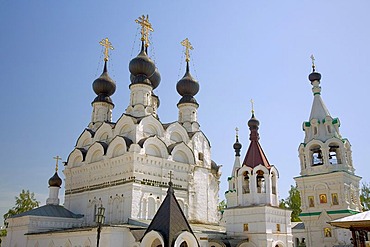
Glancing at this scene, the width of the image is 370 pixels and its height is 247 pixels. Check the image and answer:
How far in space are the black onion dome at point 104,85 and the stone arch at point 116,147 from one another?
6.00 m

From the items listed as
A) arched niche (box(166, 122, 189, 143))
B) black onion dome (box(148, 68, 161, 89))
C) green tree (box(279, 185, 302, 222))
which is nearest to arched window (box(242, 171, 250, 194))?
arched niche (box(166, 122, 189, 143))

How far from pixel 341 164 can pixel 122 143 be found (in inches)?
493

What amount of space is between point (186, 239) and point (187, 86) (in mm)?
11924

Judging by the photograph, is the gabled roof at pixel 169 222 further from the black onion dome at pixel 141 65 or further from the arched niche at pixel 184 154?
the black onion dome at pixel 141 65

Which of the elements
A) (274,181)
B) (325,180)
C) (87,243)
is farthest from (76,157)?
(325,180)

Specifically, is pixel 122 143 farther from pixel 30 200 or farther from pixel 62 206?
pixel 30 200

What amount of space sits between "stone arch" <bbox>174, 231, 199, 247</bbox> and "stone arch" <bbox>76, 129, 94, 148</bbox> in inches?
443

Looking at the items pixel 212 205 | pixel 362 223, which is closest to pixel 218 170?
pixel 212 205

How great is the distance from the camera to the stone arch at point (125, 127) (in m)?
18.9

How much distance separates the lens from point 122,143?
18.4 m

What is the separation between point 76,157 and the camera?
21.7 metres

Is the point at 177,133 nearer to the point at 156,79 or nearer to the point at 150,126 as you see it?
the point at 150,126

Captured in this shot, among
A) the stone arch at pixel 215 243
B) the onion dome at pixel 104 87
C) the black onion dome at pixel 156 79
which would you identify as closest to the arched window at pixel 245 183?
the stone arch at pixel 215 243

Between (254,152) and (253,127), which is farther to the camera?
(253,127)
